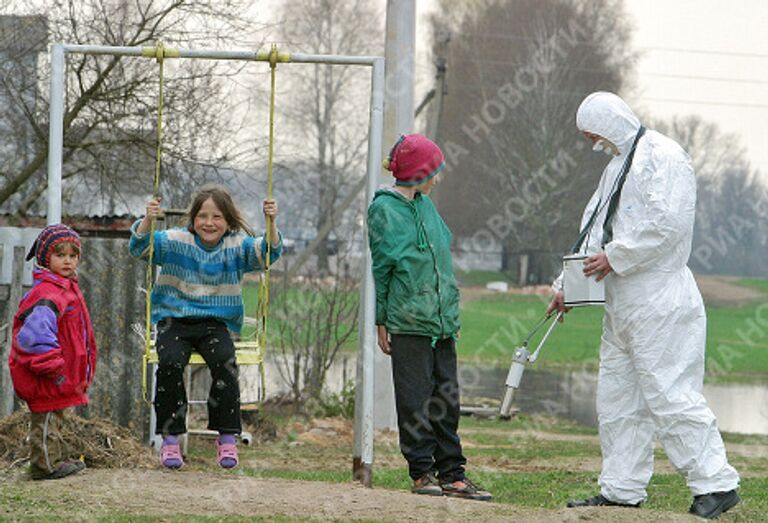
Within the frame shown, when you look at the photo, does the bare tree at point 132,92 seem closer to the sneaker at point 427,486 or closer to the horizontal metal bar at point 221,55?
the horizontal metal bar at point 221,55

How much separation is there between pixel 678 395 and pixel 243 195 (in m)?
9.57

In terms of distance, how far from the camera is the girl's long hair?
7.62m

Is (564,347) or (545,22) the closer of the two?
(564,347)

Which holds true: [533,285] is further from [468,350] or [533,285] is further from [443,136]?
[468,350]

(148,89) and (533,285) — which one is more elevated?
(148,89)

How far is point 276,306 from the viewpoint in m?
16.7

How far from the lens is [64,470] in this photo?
7348mm

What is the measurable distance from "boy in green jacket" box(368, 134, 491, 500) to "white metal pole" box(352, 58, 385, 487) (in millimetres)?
1024

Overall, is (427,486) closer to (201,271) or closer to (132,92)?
(201,271)

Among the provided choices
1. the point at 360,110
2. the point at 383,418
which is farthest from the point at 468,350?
the point at 383,418

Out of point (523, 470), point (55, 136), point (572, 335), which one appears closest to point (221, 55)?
point (55, 136)

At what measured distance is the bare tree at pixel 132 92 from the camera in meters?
13.1

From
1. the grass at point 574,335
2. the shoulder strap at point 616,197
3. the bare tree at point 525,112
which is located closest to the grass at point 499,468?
the shoulder strap at point 616,197

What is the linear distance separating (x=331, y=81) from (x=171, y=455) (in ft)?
104
